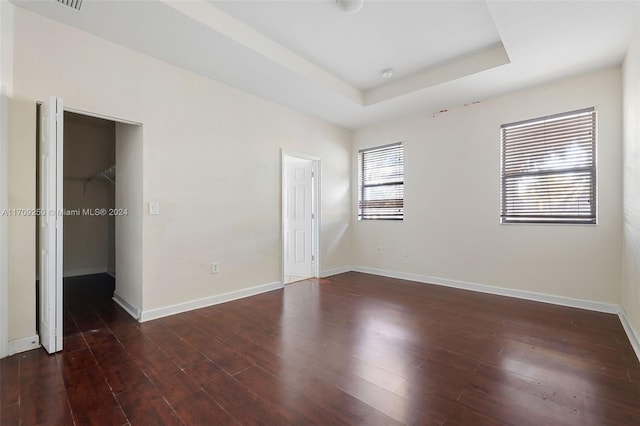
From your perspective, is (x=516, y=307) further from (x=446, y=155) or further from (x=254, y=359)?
(x=254, y=359)

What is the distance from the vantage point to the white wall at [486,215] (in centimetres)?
316

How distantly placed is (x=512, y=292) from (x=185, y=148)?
14.9 feet

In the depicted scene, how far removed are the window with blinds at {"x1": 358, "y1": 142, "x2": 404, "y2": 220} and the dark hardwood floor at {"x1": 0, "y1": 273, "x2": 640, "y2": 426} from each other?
7.23ft

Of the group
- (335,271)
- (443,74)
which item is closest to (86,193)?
(335,271)

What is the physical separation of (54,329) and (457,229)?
15.4 ft

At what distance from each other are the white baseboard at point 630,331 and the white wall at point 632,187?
5cm

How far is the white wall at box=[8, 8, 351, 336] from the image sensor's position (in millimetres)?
2498

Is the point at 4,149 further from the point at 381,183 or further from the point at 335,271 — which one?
the point at 381,183

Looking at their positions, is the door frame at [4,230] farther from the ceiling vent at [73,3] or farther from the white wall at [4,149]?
the ceiling vent at [73,3]

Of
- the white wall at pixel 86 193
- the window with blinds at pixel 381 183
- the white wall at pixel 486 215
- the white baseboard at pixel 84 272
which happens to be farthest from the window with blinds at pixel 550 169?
the white baseboard at pixel 84 272

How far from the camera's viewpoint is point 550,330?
2.71m

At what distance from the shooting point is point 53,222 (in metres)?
2.22

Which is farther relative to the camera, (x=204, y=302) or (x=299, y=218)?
(x=299, y=218)

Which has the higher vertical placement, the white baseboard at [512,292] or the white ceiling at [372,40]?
the white ceiling at [372,40]
